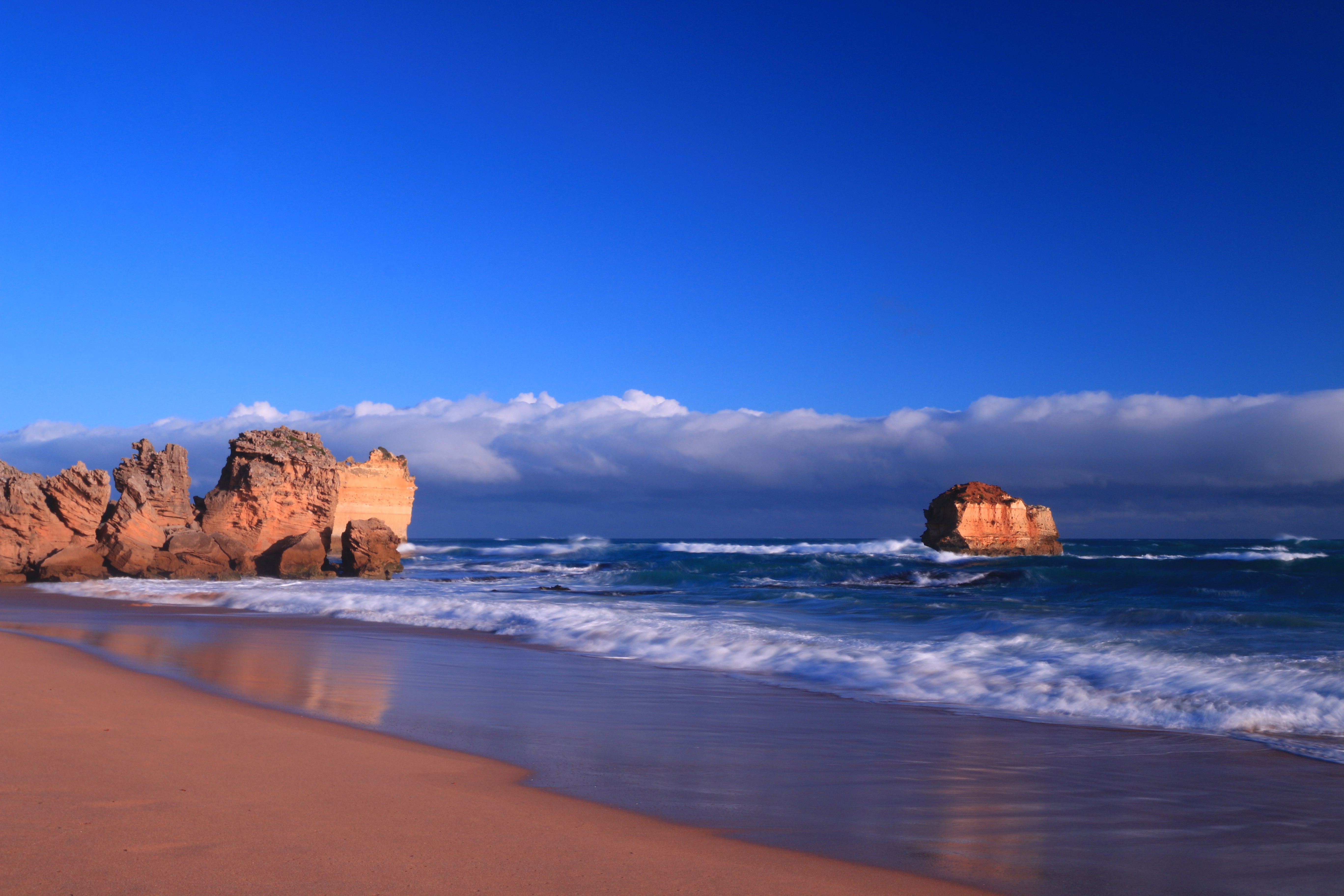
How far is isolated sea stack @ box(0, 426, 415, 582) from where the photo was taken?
877 inches

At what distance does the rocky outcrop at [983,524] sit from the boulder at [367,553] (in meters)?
27.2

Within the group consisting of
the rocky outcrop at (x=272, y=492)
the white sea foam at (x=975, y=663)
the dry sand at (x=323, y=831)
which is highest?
the rocky outcrop at (x=272, y=492)

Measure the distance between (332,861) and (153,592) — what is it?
60.2 ft

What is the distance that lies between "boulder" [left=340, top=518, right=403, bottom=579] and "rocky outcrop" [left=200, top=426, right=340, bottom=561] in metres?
1.10

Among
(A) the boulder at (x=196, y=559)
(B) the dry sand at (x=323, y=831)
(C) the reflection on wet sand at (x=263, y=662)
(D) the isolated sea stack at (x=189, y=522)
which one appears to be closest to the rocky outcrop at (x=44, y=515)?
(D) the isolated sea stack at (x=189, y=522)

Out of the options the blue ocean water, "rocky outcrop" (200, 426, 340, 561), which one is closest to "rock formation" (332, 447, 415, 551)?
"rocky outcrop" (200, 426, 340, 561)

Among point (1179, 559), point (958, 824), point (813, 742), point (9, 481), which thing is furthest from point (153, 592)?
point (1179, 559)

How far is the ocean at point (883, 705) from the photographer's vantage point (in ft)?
11.1

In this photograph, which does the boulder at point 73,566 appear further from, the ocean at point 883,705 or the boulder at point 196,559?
the ocean at point 883,705

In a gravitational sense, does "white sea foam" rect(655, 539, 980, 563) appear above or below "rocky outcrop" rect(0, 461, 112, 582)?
below

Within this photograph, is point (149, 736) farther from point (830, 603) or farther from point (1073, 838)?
point (830, 603)

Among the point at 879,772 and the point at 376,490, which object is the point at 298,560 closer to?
the point at 376,490

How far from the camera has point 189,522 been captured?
26469 millimetres

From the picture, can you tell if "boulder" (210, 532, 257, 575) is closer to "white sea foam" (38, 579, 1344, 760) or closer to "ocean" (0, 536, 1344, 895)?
"ocean" (0, 536, 1344, 895)
